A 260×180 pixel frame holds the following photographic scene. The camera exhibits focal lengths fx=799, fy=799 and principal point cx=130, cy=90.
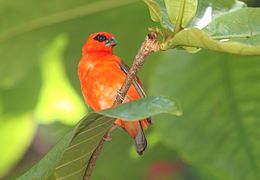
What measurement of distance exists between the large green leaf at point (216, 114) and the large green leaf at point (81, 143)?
90 centimetres

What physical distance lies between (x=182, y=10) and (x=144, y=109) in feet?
0.98

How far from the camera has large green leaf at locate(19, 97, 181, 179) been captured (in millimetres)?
1333

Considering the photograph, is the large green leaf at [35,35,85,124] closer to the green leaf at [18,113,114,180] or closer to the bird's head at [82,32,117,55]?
the bird's head at [82,32,117,55]

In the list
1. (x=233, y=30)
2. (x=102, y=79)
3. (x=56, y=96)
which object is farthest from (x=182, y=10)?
(x=56, y=96)

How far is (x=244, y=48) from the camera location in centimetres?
139

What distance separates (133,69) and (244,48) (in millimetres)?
202

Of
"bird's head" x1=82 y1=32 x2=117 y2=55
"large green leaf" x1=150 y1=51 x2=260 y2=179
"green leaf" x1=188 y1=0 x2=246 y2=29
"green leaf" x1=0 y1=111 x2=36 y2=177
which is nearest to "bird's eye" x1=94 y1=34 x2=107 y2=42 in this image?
"bird's head" x1=82 y1=32 x2=117 y2=55

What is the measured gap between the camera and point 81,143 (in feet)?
5.23

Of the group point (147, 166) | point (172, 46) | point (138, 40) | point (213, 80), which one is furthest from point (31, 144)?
point (172, 46)

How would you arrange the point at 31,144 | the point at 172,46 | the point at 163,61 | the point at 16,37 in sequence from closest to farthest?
the point at 172,46 < the point at 163,61 < the point at 16,37 < the point at 31,144

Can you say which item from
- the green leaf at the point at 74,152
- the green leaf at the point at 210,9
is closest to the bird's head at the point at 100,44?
the green leaf at the point at 210,9

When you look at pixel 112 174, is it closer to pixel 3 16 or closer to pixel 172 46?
pixel 3 16

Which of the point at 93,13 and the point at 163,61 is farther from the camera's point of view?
the point at 93,13

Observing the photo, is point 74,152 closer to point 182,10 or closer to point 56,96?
point 182,10
